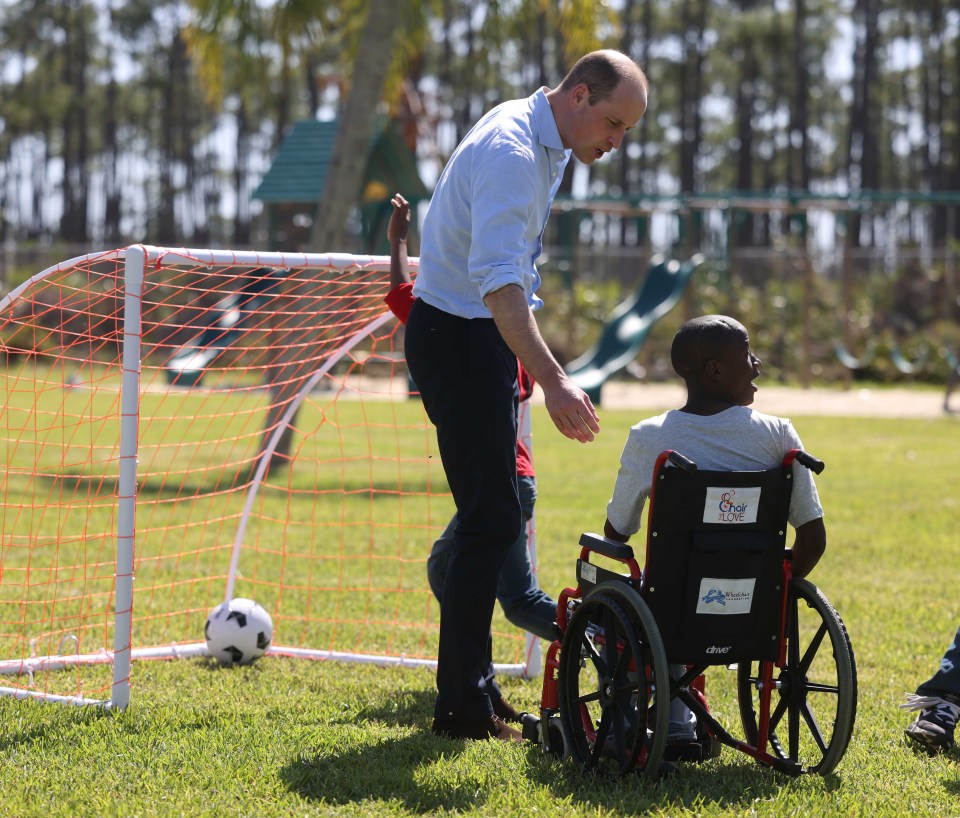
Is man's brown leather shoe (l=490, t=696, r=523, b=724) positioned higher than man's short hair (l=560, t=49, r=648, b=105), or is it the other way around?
man's short hair (l=560, t=49, r=648, b=105)

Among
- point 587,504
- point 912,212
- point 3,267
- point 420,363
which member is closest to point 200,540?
point 587,504

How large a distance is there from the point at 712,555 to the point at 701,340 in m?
0.60

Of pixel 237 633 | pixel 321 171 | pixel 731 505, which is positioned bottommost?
pixel 237 633

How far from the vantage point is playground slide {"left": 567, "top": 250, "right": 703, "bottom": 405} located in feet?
58.5

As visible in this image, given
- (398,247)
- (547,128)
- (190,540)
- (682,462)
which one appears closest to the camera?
(682,462)

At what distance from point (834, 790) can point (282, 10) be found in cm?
1086

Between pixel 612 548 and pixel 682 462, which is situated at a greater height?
pixel 682 462

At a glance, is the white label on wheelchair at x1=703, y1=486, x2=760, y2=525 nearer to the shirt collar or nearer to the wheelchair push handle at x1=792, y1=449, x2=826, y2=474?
the wheelchair push handle at x1=792, y1=449, x2=826, y2=474

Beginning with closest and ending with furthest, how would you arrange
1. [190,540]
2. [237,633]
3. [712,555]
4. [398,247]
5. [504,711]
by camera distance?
1. [712,555]
2. [504,711]
3. [398,247]
4. [237,633]
5. [190,540]

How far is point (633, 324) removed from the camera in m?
19.4

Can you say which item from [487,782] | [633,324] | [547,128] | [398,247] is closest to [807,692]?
[487,782]

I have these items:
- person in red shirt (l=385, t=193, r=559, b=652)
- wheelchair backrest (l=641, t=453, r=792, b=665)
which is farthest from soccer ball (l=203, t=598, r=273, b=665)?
wheelchair backrest (l=641, t=453, r=792, b=665)

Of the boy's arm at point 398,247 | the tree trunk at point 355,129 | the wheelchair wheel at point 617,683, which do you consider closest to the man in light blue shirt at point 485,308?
the wheelchair wheel at point 617,683

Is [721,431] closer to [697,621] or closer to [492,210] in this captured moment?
[697,621]
